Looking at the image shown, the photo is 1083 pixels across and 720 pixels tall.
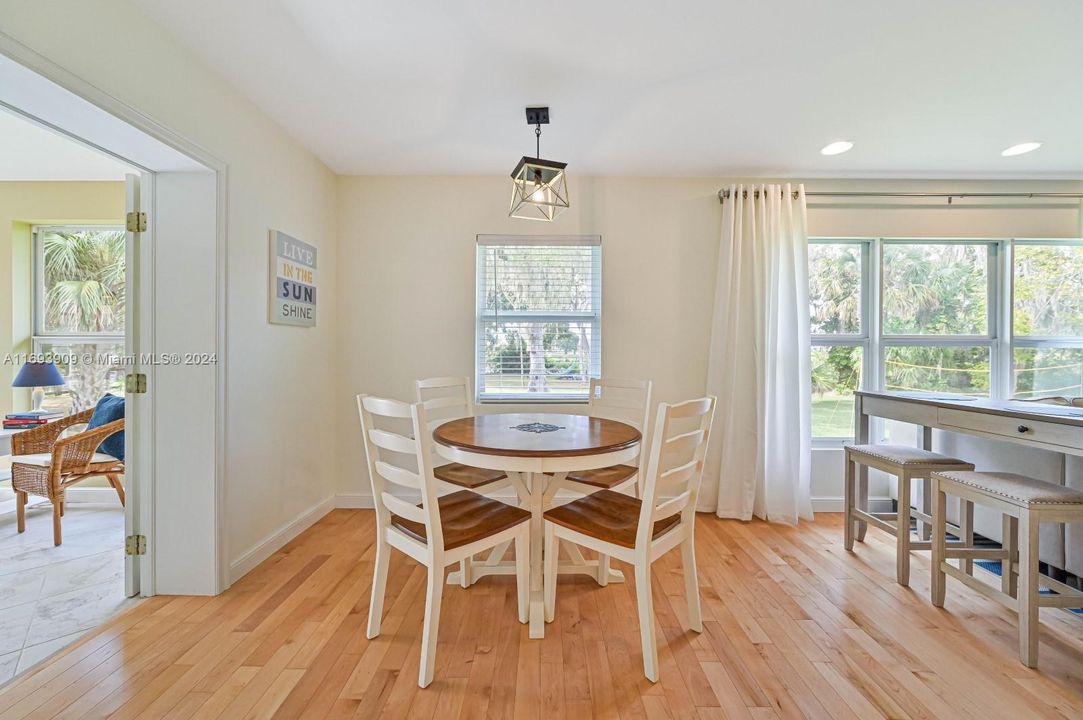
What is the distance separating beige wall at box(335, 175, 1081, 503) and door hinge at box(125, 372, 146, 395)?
133 cm

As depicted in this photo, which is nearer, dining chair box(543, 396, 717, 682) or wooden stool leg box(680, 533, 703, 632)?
dining chair box(543, 396, 717, 682)

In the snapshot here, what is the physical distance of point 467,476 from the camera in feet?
7.64

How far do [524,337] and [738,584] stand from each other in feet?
6.77

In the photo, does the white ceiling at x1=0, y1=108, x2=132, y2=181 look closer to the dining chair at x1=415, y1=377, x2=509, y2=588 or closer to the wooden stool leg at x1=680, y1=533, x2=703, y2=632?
the dining chair at x1=415, y1=377, x2=509, y2=588

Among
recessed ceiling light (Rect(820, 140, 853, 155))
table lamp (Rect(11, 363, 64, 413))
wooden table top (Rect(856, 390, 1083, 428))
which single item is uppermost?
recessed ceiling light (Rect(820, 140, 853, 155))

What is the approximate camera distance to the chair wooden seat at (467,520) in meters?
1.66

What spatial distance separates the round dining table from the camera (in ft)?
5.67

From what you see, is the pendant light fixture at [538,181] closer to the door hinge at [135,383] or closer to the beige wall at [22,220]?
the door hinge at [135,383]

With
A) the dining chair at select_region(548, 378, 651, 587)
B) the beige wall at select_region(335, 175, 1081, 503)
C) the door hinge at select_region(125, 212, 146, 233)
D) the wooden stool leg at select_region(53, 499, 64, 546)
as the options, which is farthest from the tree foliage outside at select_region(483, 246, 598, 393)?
the wooden stool leg at select_region(53, 499, 64, 546)

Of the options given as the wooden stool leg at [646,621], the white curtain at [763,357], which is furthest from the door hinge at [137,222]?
the white curtain at [763,357]

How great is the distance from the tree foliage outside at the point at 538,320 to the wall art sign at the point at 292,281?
1.18 m

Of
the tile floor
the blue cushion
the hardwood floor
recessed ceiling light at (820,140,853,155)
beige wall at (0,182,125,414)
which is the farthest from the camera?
beige wall at (0,182,125,414)

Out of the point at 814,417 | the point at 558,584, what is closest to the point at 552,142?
the point at 558,584

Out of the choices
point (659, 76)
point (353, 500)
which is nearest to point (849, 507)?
point (659, 76)
